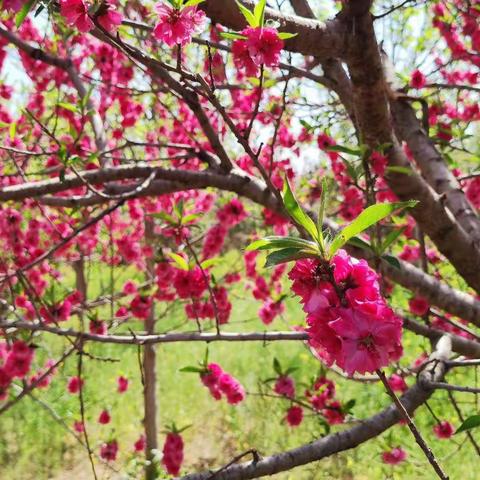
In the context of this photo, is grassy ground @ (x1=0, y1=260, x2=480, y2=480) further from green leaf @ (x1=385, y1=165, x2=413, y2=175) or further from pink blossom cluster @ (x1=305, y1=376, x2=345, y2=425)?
green leaf @ (x1=385, y1=165, x2=413, y2=175)

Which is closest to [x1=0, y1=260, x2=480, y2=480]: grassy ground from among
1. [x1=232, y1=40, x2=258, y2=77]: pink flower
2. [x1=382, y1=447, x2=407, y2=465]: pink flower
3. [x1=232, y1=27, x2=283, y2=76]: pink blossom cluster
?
[x1=382, y1=447, x2=407, y2=465]: pink flower

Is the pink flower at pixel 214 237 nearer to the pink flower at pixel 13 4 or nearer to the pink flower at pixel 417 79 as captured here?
the pink flower at pixel 417 79

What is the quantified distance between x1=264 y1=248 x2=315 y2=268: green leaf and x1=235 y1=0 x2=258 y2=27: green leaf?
2.21 feet

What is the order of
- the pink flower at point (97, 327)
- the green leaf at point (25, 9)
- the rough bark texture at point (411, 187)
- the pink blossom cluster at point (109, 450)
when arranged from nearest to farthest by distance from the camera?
the green leaf at point (25, 9) < the rough bark texture at point (411, 187) < the pink flower at point (97, 327) < the pink blossom cluster at point (109, 450)

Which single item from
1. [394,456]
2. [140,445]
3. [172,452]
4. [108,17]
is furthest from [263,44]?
[140,445]

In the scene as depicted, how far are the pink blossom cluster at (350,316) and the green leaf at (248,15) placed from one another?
0.69m

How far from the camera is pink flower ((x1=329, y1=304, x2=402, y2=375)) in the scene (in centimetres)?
71

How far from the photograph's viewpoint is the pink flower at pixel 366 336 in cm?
71

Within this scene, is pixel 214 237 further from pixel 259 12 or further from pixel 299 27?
pixel 259 12

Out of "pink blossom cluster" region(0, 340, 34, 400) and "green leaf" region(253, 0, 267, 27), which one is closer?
"green leaf" region(253, 0, 267, 27)

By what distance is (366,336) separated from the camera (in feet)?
2.36

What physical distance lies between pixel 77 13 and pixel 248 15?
43cm

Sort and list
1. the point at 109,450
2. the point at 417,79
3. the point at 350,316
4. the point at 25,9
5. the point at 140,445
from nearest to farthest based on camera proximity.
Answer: the point at 350,316
the point at 25,9
the point at 417,79
the point at 109,450
the point at 140,445

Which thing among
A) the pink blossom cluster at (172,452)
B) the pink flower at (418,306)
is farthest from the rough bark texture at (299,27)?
the pink blossom cluster at (172,452)
